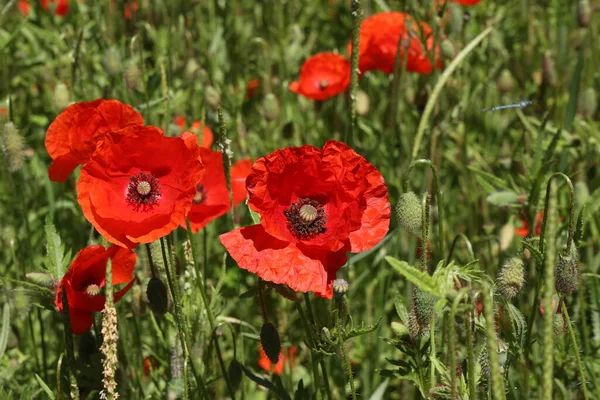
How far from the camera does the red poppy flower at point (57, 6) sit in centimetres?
358

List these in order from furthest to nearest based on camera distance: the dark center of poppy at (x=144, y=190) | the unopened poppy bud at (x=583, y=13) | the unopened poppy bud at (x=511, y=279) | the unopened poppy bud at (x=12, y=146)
A: the unopened poppy bud at (x=583, y=13)
the unopened poppy bud at (x=12, y=146)
the dark center of poppy at (x=144, y=190)
the unopened poppy bud at (x=511, y=279)

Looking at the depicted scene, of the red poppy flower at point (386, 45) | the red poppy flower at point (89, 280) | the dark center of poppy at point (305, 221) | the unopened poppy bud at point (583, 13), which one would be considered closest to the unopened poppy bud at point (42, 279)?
the red poppy flower at point (89, 280)

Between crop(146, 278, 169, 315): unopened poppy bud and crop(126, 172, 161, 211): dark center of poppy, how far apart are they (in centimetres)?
15

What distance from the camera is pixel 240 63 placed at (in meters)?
3.78

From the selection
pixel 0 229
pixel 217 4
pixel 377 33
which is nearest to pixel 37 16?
pixel 217 4

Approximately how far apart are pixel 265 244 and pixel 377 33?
4.47ft

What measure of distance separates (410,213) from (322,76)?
147 cm

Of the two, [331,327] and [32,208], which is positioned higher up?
[331,327]

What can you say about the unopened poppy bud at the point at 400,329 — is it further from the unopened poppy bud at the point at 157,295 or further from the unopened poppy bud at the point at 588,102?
the unopened poppy bud at the point at 588,102

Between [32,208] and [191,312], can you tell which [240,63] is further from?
[191,312]

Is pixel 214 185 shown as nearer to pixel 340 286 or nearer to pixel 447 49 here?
pixel 340 286

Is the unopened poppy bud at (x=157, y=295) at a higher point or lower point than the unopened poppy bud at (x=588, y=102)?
higher

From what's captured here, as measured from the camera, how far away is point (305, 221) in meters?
1.59

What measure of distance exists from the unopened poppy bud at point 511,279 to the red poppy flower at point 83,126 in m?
0.79
